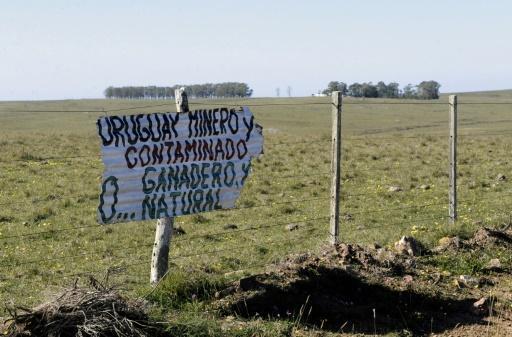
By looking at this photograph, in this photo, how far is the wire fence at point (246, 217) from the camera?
1012cm

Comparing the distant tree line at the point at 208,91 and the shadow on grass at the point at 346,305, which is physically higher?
the distant tree line at the point at 208,91

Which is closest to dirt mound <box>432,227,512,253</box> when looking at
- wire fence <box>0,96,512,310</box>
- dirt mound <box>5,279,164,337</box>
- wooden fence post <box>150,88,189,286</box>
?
wire fence <box>0,96,512,310</box>

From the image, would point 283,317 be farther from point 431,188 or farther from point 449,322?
point 431,188

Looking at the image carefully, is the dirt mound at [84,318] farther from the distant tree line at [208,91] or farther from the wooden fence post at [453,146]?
the distant tree line at [208,91]

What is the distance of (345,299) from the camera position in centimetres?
675

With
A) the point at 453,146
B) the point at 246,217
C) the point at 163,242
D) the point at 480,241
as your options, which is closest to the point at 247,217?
the point at 246,217

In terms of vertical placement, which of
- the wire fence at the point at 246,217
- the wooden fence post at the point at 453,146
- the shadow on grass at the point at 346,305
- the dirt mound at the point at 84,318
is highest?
the wooden fence post at the point at 453,146

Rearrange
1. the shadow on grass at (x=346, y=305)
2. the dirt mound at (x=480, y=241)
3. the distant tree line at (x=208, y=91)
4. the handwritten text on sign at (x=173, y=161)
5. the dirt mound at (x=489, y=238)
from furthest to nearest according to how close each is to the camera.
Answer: the distant tree line at (x=208, y=91), the dirt mound at (x=489, y=238), the dirt mound at (x=480, y=241), the handwritten text on sign at (x=173, y=161), the shadow on grass at (x=346, y=305)

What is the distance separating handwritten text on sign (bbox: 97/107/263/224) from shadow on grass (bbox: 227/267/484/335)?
104 centimetres

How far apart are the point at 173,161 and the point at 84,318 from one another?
2010 mm

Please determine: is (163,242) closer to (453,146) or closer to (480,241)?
(480,241)

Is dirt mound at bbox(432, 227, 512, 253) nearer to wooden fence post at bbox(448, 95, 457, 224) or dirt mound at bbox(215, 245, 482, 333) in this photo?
wooden fence post at bbox(448, 95, 457, 224)

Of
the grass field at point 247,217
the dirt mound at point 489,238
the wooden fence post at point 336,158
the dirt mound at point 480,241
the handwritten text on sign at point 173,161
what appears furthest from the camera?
the grass field at point 247,217

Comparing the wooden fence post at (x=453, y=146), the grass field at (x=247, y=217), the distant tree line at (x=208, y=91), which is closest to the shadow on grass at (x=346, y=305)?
the grass field at (x=247, y=217)
